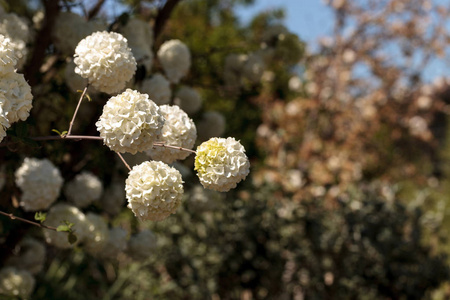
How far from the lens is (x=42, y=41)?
2.16 m

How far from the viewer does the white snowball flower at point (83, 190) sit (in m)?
2.10

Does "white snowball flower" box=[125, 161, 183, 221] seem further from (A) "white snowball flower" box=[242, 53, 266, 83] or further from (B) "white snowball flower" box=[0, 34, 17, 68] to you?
(A) "white snowball flower" box=[242, 53, 266, 83]

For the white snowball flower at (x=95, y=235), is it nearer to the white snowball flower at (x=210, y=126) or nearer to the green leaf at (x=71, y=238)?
the green leaf at (x=71, y=238)

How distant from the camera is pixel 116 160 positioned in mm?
2264

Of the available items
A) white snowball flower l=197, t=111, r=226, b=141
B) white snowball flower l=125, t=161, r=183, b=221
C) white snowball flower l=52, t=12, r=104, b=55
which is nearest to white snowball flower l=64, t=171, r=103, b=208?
white snowball flower l=52, t=12, r=104, b=55

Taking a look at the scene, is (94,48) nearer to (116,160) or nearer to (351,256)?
(116,160)

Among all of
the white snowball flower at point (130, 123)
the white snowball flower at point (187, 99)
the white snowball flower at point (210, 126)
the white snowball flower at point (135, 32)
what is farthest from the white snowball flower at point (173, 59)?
the white snowball flower at point (130, 123)

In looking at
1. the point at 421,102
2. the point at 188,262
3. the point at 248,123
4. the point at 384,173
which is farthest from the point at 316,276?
the point at 421,102

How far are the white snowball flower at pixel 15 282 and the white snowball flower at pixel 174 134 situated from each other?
987mm

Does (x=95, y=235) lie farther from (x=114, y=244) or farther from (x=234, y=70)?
(x=234, y=70)

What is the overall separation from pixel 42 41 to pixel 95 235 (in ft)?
2.88

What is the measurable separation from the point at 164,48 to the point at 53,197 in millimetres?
830

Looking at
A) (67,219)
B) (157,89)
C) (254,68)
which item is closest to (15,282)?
(67,219)

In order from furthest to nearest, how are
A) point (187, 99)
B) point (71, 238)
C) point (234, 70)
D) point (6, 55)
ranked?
point (234, 70), point (187, 99), point (71, 238), point (6, 55)
